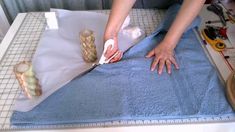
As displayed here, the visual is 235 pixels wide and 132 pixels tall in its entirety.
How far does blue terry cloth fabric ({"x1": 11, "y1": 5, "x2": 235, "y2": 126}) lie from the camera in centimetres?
63

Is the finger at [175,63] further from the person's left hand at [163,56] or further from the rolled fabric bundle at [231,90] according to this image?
the rolled fabric bundle at [231,90]

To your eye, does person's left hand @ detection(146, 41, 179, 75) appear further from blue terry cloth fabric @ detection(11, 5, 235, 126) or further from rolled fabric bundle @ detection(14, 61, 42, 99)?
rolled fabric bundle @ detection(14, 61, 42, 99)

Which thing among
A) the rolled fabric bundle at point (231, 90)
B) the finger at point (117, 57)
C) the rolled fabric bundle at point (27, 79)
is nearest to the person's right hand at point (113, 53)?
the finger at point (117, 57)

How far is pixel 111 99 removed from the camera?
661mm

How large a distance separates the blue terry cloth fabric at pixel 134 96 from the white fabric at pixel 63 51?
0.04m

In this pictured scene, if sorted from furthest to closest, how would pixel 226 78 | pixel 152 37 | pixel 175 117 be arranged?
pixel 152 37 → pixel 226 78 → pixel 175 117

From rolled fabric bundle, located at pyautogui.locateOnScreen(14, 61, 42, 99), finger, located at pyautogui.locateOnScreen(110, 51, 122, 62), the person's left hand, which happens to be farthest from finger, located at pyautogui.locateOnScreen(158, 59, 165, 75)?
rolled fabric bundle, located at pyautogui.locateOnScreen(14, 61, 42, 99)

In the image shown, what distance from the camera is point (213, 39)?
Answer: 2.93ft

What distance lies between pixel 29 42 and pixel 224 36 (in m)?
0.75

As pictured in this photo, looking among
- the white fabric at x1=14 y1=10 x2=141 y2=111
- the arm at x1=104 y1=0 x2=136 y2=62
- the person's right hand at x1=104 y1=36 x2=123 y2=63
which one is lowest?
the white fabric at x1=14 y1=10 x2=141 y2=111

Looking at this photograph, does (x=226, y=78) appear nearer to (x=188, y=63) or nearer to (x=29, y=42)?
(x=188, y=63)

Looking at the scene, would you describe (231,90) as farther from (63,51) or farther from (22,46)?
(22,46)

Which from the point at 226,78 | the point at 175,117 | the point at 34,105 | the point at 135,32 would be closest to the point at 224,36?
the point at 226,78

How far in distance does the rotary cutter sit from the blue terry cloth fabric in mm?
115
